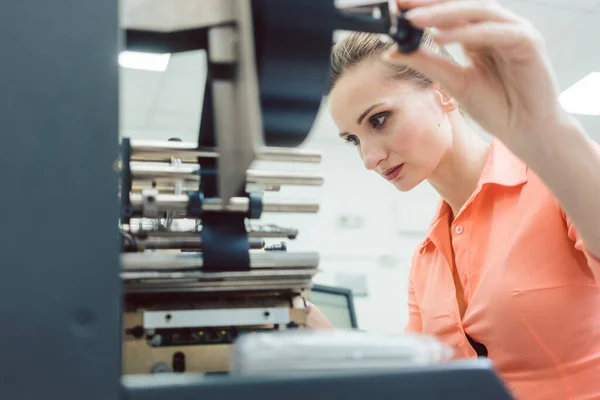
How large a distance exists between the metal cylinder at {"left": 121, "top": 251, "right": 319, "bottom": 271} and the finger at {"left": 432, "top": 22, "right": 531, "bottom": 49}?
0.88ft

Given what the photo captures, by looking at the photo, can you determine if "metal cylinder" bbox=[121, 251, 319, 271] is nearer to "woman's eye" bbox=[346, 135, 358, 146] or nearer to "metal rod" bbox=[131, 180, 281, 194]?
"metal rod" bbox=[131, 180, 281, 194]

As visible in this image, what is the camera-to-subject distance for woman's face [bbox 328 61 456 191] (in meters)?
1.11

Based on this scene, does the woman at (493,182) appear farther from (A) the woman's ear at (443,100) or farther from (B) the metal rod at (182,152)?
(B) the metal rod at (182,152)

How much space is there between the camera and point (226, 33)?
484 millimetres

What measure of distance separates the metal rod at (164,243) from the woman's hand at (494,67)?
29 cm

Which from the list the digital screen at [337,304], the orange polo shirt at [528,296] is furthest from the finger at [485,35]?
the digital screen at [337,304]

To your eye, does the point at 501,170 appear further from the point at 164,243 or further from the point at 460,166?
the point at 164,243

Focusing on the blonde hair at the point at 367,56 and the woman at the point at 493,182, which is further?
the blonde hair at the point at 367,56

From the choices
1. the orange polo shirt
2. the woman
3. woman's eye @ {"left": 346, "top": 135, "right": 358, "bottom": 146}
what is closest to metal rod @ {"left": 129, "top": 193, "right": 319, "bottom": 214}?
the woman

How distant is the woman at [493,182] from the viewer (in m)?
0.62

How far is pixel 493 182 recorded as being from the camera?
1.07m

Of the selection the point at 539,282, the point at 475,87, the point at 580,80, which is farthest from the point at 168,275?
the point at 580,80

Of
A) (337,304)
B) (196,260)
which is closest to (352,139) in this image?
(196,260)

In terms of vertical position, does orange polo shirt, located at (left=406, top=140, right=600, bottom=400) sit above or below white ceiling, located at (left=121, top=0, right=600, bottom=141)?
below
